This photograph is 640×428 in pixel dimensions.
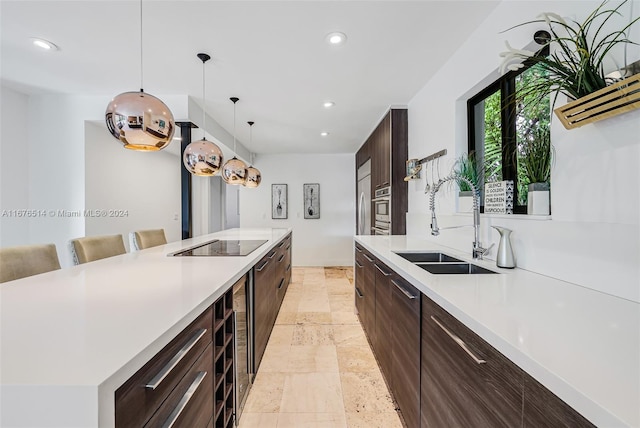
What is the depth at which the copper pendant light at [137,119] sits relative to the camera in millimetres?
1502

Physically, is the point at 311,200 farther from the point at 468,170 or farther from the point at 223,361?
the point at 223,361

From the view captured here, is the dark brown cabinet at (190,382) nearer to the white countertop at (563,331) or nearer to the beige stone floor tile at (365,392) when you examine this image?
the beige stone floor tile at (365,392)

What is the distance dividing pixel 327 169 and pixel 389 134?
3058 millimetres

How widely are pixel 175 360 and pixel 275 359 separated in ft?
5.55

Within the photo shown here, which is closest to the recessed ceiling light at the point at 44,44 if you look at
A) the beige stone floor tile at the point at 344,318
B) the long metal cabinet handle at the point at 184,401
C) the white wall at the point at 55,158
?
the white wall at the point at 55,158

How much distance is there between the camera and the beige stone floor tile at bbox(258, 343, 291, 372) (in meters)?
2.20

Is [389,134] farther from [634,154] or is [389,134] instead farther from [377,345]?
[634,154]

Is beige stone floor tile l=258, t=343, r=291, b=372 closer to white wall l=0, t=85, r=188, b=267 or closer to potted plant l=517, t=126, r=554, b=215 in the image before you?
potted plant l=517, t=126, r=554, b=215

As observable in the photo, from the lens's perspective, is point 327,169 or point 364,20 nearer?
point 364,20

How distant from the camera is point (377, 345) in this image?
7.00 ft

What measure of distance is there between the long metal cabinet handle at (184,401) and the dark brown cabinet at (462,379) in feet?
2.87

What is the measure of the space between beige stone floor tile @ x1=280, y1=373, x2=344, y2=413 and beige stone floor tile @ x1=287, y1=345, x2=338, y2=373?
0.07 m

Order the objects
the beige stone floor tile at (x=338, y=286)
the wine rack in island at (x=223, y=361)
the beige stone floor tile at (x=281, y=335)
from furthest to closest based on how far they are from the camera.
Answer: the beige stone floor tile at (x=338, y=286)
the beige stone floor tile at (x=281, y=335)
the wine rack in island at (x=223, y=361)

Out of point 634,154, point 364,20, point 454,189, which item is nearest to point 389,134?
point 454,189
